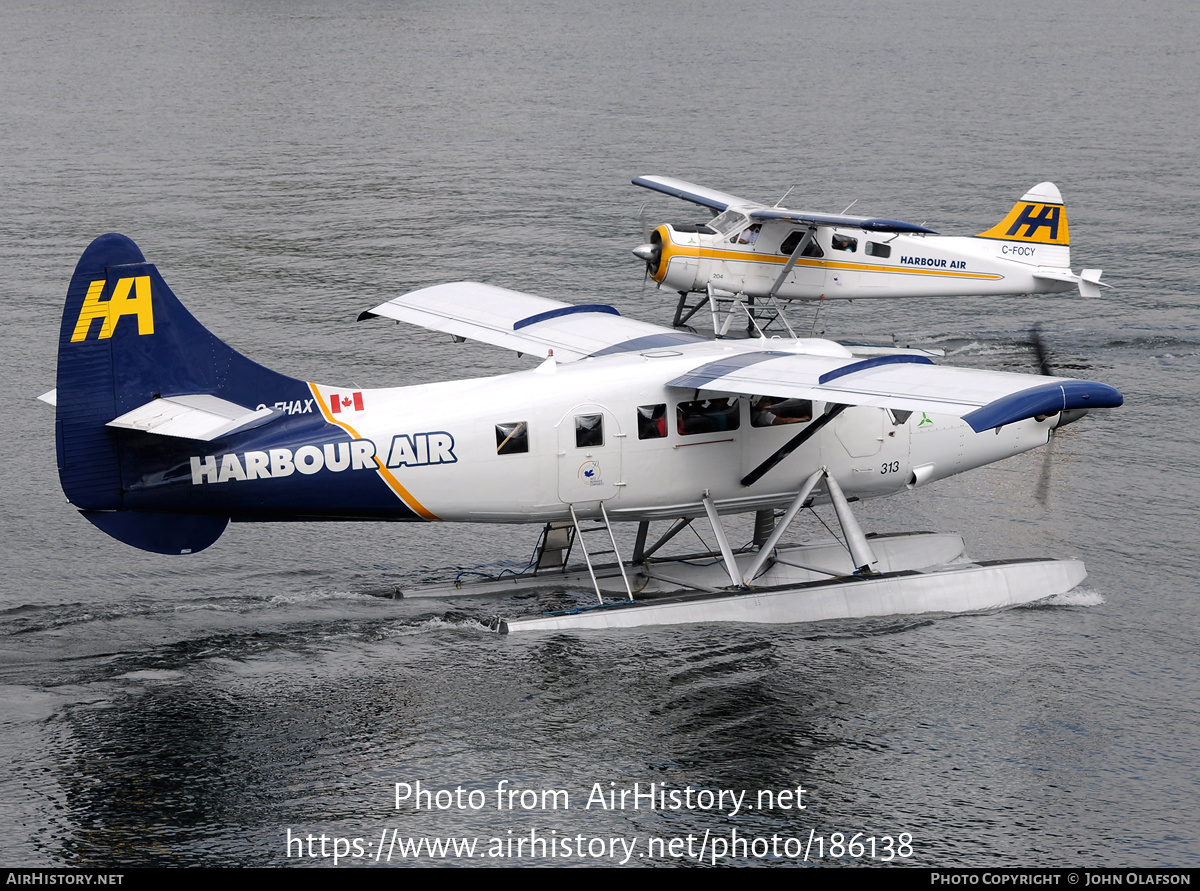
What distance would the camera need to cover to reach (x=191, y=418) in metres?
16.4

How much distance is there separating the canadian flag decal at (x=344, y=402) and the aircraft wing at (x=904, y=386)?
416 cm

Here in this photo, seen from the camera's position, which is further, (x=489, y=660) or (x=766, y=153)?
(x=766, y=153)

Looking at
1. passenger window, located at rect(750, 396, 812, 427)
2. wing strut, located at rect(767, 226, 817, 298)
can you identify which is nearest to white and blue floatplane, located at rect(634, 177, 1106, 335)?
wing strut, located at rect(767, 226, 817, 298)

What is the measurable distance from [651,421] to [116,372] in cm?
685

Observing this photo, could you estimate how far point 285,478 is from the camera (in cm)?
1686

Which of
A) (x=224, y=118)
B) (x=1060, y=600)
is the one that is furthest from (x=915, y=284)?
(x=224, y=118)

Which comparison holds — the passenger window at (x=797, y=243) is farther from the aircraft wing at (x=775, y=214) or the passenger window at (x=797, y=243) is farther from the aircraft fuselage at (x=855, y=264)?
the aircraft wing at (x=775, y=214)

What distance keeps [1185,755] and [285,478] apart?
11434 millimetres

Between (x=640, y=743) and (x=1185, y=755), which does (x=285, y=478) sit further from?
(x=1185, y=755)

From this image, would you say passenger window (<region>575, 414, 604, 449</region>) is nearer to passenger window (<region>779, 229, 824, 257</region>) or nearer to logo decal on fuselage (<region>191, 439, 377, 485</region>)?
logo decal on fuselage (<region>191, 439, 377, 485</region>)

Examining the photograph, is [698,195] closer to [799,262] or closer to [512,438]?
[799,262]

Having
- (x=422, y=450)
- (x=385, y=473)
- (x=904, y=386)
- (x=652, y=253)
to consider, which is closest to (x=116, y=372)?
(x=385, y=473)

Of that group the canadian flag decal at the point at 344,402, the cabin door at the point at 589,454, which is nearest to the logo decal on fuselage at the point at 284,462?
the canadian flag decal at the point at 344,402

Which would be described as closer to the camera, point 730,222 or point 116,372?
point 116,372
